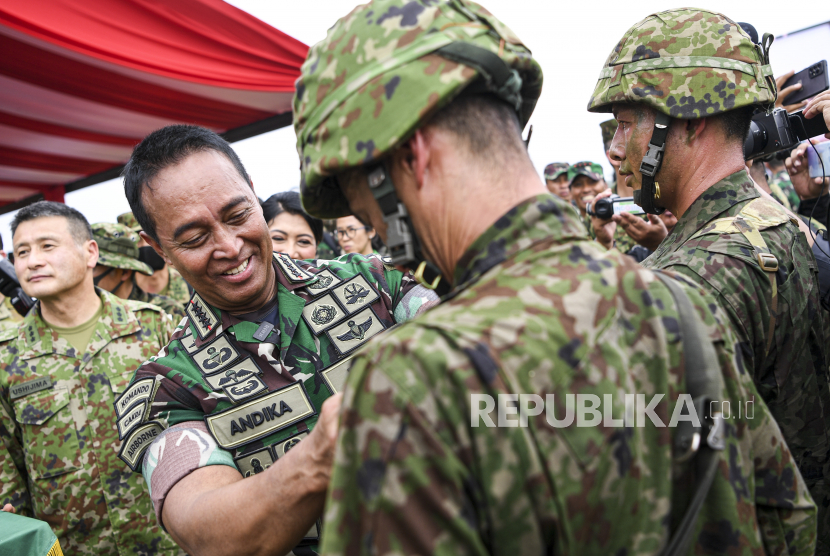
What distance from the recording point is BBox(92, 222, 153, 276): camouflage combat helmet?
5148mm

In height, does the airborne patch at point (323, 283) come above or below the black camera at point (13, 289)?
below

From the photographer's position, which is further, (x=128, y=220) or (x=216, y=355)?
(x=128, y=220)

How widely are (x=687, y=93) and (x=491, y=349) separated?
1.80m

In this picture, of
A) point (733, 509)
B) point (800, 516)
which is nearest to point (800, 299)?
point (800, 516)

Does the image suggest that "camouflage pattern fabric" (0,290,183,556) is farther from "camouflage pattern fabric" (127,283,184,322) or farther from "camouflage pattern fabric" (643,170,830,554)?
"camouflage pattern fabric" (643,170,830,554)

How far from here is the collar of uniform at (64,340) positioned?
361 centimetres

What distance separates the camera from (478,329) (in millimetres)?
868

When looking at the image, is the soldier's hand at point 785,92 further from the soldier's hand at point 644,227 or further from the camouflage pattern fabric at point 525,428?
the camouflage pattern fabric at point 525,428

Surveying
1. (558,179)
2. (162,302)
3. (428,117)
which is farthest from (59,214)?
(558,179)

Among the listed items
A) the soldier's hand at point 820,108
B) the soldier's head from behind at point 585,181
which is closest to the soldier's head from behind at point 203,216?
the soldier's hand at point 820,108

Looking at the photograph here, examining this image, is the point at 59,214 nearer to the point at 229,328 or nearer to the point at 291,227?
the point at 291,227

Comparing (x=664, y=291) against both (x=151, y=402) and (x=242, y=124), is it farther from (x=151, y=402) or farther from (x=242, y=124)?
(x=242, y=124)

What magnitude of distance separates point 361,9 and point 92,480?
11.2 feet

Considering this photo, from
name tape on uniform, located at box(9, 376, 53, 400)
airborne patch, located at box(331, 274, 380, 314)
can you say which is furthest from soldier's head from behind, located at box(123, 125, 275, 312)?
name tape on uniform, located at box(9, 376, 53, 400)
